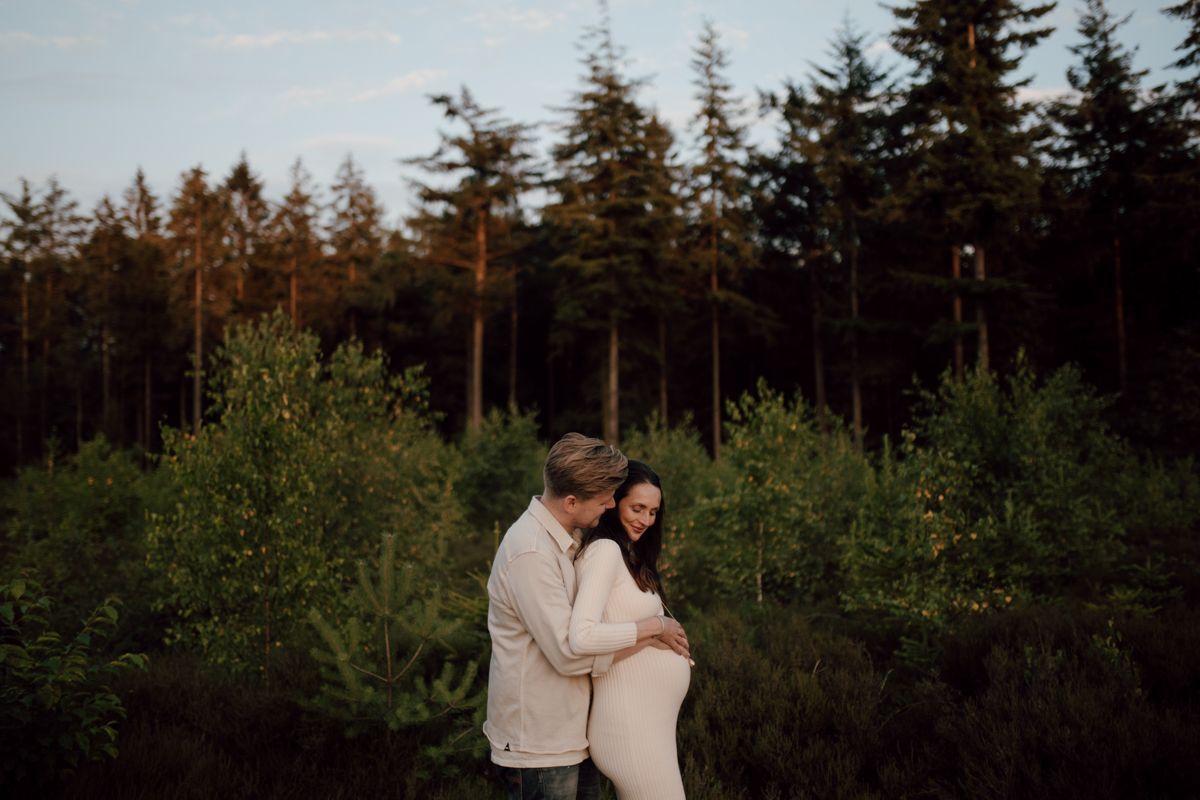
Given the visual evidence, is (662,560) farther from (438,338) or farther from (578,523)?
(438,338)

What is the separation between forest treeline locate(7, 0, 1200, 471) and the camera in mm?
25844

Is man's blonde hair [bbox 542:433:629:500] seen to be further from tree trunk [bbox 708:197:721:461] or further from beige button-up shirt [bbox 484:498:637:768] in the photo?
tree trunk [bbox 708:197:721:461]

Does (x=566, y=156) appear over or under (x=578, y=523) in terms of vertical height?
over

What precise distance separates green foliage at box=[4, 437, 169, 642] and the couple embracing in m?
9.39

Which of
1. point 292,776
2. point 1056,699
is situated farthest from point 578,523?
point 1056,699

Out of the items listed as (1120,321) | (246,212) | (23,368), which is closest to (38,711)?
(1120,321)

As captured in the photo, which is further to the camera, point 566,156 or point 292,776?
point 566,156

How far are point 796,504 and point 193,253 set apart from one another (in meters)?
37.9

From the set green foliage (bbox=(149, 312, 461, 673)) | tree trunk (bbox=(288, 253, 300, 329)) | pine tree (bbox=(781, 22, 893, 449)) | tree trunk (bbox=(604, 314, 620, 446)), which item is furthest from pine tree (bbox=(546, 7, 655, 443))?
green foliage (bbox=(149, 312, 461, 673))

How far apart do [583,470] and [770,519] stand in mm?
7767

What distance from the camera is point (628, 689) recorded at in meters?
3.14

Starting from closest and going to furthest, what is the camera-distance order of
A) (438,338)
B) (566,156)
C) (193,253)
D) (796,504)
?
(796,504) < (566,156) < (193,253) < (438,338)

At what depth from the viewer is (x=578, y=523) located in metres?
3.14

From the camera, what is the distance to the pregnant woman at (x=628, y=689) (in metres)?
3.04
